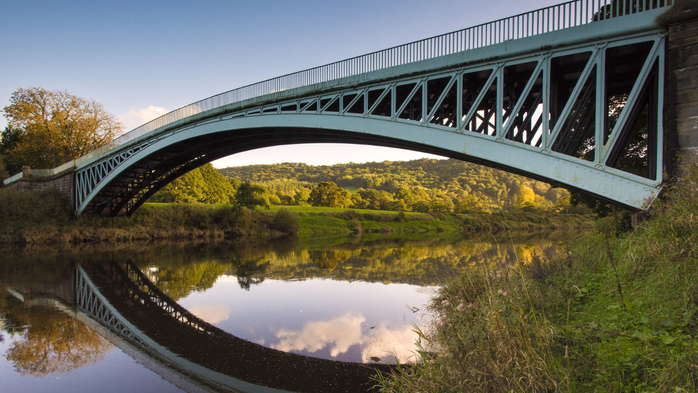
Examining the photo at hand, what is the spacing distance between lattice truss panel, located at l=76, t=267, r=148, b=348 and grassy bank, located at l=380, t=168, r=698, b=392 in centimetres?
456

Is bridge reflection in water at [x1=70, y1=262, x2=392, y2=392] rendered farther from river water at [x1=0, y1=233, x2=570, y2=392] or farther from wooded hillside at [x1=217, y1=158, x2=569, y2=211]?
wooded hillside at [x1=217, y1=158, x2=569, y2=211]

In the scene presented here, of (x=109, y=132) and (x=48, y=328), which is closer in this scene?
(x=48, y=328)

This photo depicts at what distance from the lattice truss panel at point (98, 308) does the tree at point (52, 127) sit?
26957 millimetres

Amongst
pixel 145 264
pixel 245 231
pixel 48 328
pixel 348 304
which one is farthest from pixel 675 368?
pixel 245 231

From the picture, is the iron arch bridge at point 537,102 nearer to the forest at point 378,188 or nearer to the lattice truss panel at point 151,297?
the lattice truss panel at point 151,297

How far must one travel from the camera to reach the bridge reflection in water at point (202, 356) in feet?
14.5

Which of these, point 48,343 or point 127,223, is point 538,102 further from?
point 127,223

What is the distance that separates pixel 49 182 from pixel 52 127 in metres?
7.53

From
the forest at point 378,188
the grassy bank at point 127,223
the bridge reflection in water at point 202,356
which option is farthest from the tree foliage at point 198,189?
the bridge reflection in water at point 202,356

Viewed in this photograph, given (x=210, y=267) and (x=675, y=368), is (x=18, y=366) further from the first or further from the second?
(x=210, y=267)

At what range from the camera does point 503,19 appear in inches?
380

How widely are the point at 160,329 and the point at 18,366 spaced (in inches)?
74.6

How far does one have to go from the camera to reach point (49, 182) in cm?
2616

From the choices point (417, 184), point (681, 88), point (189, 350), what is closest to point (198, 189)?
point (189, 350)
